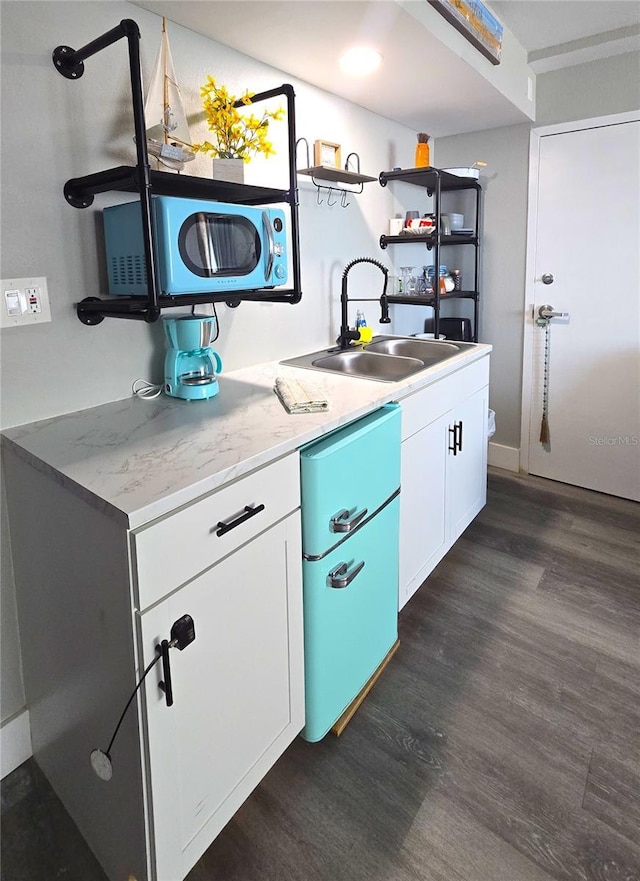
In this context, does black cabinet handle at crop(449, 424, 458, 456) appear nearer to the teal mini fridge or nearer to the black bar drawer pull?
the teal mini fridge

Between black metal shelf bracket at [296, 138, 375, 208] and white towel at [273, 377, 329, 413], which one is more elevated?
black metal shelf bracket at [296, 138, 375, 208]

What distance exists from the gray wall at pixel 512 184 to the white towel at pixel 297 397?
2032 mm

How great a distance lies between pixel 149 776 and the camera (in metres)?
1.04

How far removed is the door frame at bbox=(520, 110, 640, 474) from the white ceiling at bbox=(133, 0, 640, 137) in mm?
185

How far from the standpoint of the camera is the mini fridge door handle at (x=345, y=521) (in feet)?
4.67

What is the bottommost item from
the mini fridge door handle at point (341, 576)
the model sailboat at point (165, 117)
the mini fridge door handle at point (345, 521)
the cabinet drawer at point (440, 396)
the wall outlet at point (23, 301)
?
the mini fridge door handle at point (341, 576)

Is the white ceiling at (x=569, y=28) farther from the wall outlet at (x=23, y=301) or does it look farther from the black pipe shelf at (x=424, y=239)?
the wall outlet at (x=23, y=301)

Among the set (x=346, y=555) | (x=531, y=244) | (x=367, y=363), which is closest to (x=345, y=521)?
(x=346, y=555)

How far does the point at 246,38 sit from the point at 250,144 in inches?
15.2

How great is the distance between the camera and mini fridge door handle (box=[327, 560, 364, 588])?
1.45 meters

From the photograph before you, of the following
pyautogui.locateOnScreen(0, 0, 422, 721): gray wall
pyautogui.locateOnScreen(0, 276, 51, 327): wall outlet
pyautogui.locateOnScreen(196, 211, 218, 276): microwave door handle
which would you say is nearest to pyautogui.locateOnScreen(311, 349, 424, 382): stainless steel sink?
pyautogui.locateOnScreen(0, 0, 422, 721): gray wall

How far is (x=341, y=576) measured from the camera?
1.47 metres

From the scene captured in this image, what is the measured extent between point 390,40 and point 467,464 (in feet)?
5.34

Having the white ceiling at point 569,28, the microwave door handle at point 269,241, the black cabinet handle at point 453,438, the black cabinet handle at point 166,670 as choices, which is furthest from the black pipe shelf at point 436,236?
the black cabinet handle at point 166,670
